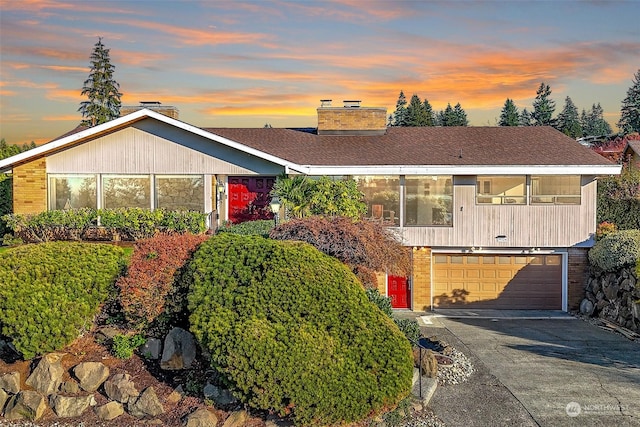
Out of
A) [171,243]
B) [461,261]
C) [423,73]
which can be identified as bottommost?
A: [461,261]

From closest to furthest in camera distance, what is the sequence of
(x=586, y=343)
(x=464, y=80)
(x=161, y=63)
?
1. (x=586, y=343)
2. (x=161, y=63)
3. (x=464, y=80)

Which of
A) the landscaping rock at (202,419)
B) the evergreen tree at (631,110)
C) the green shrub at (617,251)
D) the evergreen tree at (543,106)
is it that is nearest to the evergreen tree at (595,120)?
the evergreen tree at (631,110)

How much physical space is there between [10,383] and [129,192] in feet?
30.6

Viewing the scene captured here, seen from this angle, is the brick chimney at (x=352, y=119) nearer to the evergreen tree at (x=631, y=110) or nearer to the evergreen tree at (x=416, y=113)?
the evergreen tree at (x=416, y=113)

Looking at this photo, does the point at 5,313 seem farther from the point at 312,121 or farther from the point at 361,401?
the point at 312,121

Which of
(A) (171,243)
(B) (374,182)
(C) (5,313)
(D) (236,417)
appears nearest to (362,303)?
(D) (236,417)

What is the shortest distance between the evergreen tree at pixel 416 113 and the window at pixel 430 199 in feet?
138

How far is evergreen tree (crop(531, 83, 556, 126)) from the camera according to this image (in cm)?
6278

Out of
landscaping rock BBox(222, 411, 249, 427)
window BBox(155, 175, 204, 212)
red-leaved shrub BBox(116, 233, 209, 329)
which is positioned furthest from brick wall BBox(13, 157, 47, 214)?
landscaping rock BBox(222, 411, 249, 427)

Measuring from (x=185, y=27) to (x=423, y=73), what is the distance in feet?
37.0

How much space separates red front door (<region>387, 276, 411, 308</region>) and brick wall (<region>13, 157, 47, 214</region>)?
12023 mm

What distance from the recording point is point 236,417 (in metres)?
9.64

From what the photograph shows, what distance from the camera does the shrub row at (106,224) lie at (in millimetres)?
17984

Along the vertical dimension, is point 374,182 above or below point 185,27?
below
